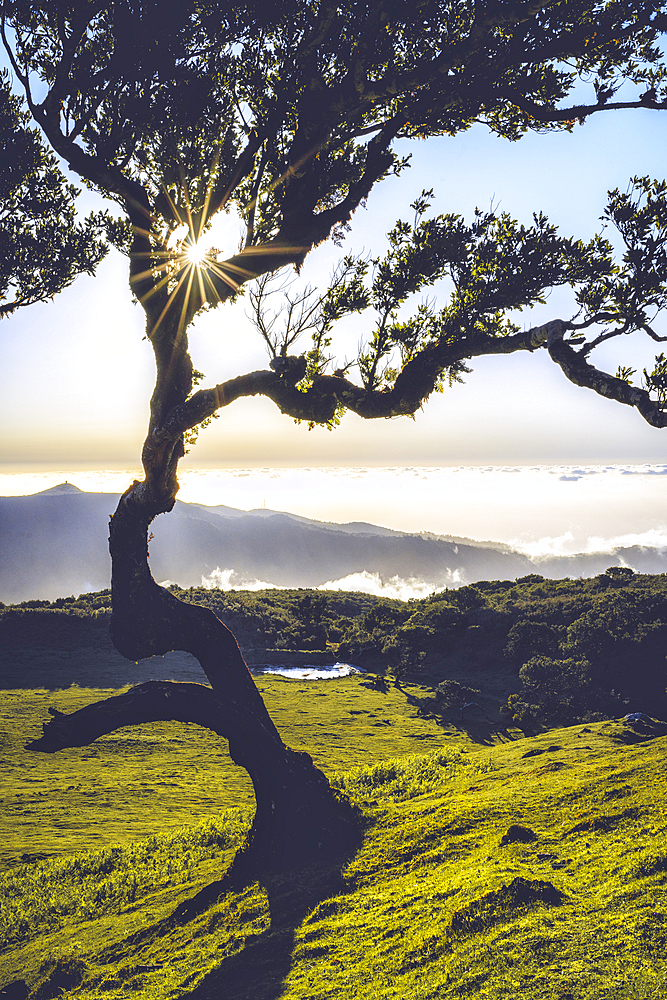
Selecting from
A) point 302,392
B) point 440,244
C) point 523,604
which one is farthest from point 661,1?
point 523,604

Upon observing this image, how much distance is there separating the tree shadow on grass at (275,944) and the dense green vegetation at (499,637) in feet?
46.0

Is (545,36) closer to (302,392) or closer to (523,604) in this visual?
(302,392)

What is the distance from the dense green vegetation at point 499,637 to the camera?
22.8 metres

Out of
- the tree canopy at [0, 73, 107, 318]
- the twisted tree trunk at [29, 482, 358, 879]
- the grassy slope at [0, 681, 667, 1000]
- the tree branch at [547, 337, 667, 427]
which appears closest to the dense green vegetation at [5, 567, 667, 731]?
the grassy slope at [0, 681, 667, 1000]

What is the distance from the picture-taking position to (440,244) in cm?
853

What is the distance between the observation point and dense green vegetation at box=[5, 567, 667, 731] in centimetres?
2275

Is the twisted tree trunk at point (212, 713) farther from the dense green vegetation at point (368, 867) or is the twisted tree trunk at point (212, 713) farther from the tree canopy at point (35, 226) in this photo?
the tree canopy at point (35, 226)

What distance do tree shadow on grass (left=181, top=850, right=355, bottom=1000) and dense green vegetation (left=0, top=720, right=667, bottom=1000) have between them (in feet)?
0.07

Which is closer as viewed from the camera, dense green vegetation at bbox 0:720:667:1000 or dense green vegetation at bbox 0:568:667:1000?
dense green vegetation at bbox 0:720:667:1000

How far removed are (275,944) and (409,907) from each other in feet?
5.06

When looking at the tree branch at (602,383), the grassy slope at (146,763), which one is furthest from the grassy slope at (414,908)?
the tree branch at (602,383)

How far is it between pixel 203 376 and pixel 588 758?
35.8ft

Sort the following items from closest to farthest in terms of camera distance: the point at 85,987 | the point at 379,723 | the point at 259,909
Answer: the point at 85,987 → the point at 259,909 → the point at 379,723

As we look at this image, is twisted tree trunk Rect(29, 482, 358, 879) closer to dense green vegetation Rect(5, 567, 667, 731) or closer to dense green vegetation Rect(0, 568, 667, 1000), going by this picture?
dense green vegetation Rect(0, 568, 667, 1000)
